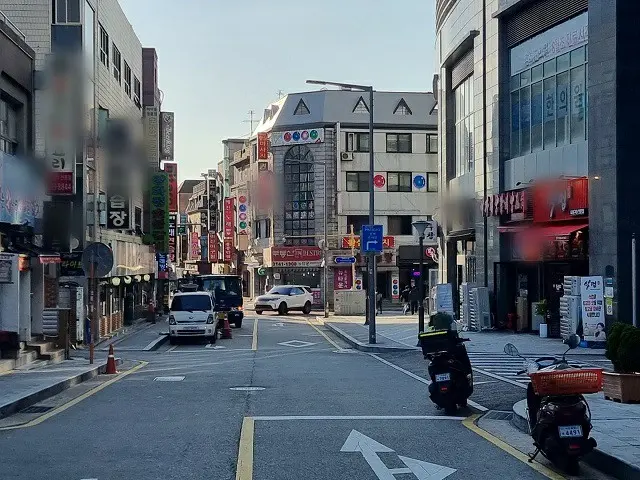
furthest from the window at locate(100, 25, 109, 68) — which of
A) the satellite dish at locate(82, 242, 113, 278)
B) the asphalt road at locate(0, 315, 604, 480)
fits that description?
the asphalt road at locate(0, 315, 604, 480)

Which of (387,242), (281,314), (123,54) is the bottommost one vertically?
(281,314)

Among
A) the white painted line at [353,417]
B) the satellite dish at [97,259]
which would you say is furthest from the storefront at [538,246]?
the white painted line at [353,417]

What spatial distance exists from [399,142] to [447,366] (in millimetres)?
55569

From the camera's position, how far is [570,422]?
9.41m

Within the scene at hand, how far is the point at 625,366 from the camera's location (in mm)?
13766

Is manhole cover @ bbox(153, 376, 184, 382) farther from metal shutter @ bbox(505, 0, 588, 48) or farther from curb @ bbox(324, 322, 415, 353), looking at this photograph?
metal shutter @ bbox(505, 0, 588, 48)

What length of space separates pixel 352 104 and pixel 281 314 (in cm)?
1949

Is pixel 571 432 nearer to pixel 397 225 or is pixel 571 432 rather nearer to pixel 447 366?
pixel 447 366

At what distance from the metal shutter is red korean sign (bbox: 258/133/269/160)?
1409 inches

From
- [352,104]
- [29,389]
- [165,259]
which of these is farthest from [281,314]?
[29,389]

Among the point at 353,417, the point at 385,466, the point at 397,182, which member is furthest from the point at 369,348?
the point at 397,182

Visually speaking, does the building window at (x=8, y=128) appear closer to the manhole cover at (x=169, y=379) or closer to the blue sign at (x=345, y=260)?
the manhole cover at (x=169, y=379)

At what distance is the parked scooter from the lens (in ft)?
45.5

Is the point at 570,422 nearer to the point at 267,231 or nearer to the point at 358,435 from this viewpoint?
the point at 358,435
